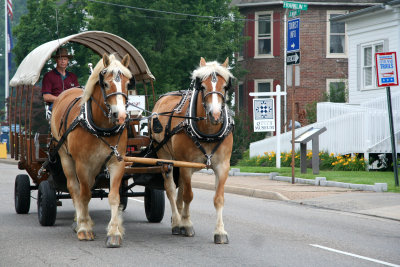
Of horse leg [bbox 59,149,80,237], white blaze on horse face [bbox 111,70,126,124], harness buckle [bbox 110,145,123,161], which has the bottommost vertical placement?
horse leg [bbox 59,149,80,237]

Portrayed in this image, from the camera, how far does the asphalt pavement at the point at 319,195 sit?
550 inches

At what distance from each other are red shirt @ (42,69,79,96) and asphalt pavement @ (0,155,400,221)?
19.4 ft

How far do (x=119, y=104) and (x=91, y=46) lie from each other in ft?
14.6

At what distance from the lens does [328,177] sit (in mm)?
19344

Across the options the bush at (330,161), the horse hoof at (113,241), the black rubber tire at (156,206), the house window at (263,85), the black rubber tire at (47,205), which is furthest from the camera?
the house window at (263,85)

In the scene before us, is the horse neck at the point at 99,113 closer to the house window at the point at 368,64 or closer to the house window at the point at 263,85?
the house window at the point at 368,64

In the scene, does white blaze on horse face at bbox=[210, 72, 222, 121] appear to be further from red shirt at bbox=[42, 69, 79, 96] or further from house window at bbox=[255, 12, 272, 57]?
house window at bbox=[255, 12, 272, 57]

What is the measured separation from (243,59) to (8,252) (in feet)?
105

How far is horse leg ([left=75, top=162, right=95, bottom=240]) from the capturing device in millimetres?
9445

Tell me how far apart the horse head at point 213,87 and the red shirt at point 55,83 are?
10.6 ft

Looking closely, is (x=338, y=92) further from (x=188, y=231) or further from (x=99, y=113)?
(x=99, y=113)

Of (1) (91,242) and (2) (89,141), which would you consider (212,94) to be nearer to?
(2) (89,141)

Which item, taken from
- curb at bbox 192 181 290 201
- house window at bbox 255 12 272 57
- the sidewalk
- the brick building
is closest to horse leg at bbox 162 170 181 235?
the sidewalk

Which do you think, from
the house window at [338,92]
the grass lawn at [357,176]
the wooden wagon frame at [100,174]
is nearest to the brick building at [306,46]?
the house window at [338,92]
